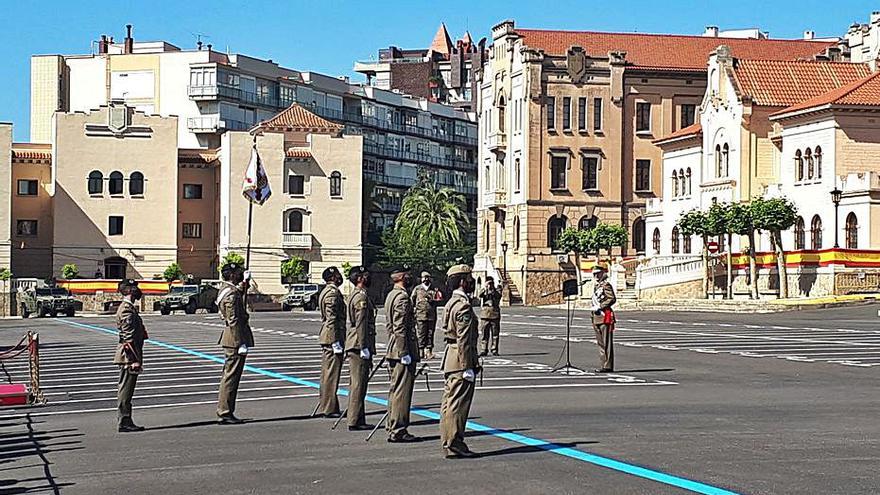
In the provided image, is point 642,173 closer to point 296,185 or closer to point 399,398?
point 296,185

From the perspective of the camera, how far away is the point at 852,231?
60.5 meters

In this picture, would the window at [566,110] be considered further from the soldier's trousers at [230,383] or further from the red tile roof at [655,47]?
the soldier's trousers at [230,383]

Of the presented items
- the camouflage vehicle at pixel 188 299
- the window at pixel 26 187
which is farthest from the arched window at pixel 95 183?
the camouflage vehicle at pixel 188 299

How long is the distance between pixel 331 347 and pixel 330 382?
0.46 m

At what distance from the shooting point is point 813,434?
594 inches

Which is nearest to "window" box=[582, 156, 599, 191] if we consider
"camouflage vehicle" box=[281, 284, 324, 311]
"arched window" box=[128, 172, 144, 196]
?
"camouflage vehicle" box=[281, 284, 324, 311]

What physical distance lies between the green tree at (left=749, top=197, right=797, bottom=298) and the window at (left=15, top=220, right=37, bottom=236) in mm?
51852

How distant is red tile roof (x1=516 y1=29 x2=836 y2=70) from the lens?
3622 inches

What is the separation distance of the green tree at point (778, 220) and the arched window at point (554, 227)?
93.7ft

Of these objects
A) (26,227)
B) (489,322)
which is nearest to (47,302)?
(26,227)

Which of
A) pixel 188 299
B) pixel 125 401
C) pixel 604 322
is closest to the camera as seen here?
pixel 125 401

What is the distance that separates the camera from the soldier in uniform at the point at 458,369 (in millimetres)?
13516

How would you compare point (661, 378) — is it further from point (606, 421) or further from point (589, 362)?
point (606, 421)

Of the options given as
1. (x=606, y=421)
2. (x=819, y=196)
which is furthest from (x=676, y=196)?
(x=606, y=421)
